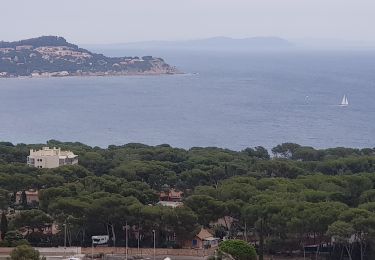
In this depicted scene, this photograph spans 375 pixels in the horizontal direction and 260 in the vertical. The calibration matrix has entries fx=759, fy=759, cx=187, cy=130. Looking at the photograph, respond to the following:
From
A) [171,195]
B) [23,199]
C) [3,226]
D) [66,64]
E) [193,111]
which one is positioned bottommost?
[193,111]

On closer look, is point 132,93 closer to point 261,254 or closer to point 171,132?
point 171,132

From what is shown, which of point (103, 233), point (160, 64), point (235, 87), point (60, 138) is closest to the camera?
point (103, 233)

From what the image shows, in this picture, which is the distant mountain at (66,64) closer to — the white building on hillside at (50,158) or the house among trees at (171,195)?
the white building on hillside at (50,158)

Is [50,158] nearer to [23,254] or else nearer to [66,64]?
[23,254]

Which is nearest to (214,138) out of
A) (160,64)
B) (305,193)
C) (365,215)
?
(305,193)

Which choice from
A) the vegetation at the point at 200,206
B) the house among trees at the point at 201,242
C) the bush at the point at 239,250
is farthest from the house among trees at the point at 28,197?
the bush at the point at 239,250

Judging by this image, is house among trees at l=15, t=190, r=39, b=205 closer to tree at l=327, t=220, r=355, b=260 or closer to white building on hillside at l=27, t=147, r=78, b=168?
white building on hillside at l=27, t=147, r=78, b=168

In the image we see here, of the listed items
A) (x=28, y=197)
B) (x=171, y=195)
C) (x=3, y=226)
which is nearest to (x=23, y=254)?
(x=3, y=226)
